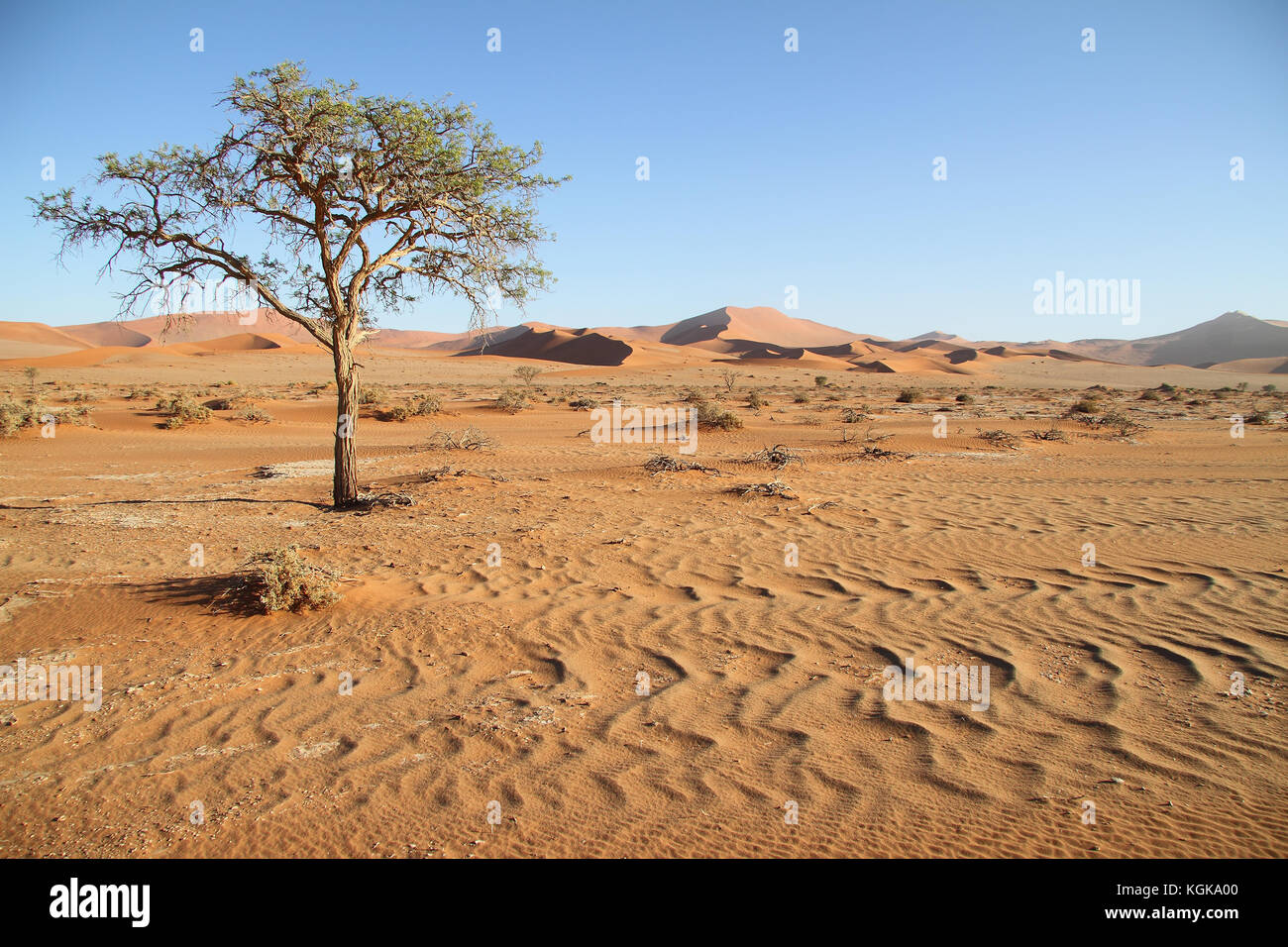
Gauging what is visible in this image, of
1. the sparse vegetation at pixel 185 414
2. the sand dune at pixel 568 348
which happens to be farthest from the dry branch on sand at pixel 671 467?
the sand dune at pixel 568 348

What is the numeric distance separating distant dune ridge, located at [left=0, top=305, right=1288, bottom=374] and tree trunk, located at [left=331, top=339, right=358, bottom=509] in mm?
1284

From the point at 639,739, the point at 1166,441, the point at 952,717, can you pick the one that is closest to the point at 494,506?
the point at 639,739

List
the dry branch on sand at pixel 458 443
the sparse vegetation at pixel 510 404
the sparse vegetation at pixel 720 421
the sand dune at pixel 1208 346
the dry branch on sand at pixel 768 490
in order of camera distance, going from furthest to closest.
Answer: the sand dune at pixel 1208 346
the sparse vegetation at pixel 510 404
the sparse vegetation at pixel 720 421
the dry branch on sand at pixel 458 443
the dry branch on sand at pixel 768 490

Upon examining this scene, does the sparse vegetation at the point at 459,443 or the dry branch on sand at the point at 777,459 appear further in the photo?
the sparse vegetation at the point at 459,443

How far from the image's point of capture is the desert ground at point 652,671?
3006 millimetres

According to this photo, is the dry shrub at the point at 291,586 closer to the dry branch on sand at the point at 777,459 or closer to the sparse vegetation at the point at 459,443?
the dry branch on sand at the point at 777,459

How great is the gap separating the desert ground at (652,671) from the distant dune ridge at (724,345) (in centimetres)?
361

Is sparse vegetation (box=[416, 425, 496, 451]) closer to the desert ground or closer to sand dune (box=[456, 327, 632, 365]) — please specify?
the desert ground

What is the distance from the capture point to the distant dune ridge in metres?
69.8

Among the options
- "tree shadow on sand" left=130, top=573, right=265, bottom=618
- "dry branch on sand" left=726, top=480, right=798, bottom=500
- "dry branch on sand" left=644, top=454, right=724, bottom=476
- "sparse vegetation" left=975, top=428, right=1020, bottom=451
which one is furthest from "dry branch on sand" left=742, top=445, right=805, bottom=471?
"tree shadow on sand" left=130, top=573, right=265, bottom=618

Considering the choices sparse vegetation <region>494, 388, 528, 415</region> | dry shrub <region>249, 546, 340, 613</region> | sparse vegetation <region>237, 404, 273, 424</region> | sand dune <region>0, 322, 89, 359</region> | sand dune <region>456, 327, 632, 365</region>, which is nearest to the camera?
dry shrub <region>249, 546, 340, 613</region>

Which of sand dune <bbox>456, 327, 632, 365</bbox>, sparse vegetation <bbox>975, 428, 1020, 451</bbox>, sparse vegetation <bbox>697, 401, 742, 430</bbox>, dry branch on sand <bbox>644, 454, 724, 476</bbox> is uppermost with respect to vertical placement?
sand dune <bbox>456, 327, 632, 365</bbox>

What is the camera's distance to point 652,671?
4547mm

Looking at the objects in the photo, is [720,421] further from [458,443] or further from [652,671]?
[652,671]
